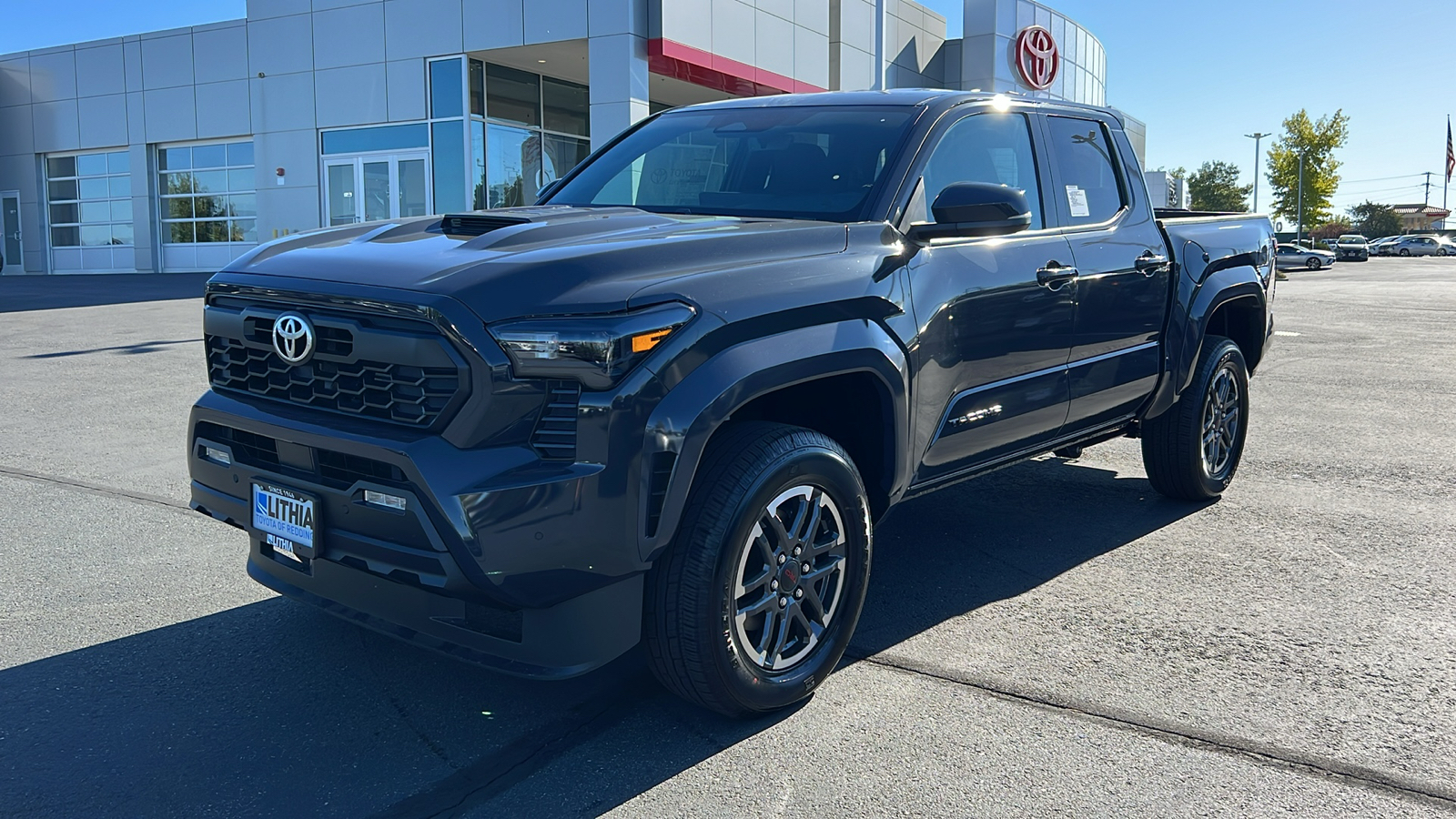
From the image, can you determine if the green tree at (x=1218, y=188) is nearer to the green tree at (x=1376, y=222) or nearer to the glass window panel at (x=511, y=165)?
the green tree at (x=1376, y=222)

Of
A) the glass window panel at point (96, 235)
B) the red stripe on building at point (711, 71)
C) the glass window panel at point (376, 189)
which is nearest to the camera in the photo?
the red stripe on building at point (711, 71)

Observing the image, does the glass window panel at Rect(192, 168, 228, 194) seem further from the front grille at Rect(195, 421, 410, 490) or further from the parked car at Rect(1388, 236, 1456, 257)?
the parked car at Rect(1388, 236, 1456, 257)

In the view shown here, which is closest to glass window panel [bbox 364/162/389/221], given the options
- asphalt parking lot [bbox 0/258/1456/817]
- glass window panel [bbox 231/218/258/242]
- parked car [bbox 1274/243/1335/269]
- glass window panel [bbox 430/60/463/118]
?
glass window panel [bbox 430/60/463/118]

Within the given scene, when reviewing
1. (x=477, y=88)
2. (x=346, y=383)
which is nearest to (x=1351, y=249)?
(x=477, y=88)

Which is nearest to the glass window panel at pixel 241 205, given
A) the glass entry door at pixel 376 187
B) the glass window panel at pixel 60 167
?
the glass entry door at pixel 376 187

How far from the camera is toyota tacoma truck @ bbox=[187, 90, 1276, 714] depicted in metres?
2.83

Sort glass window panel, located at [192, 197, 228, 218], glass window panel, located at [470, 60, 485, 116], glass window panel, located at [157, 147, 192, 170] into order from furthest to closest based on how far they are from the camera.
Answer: glass window panel, located at [157, 147, 192, 170]
glass window panel, located at [192, 197, 228, 218]
glass window panel, located at [470, 60, 485, 116]

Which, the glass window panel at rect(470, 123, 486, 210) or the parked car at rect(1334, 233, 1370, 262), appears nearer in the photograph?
the glass window panel at rect(470, 123, 486, 210)

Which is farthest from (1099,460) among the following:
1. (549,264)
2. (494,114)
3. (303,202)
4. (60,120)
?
(60,120)

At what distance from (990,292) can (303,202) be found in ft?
87.9

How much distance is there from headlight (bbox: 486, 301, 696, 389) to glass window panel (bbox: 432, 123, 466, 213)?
23.1m

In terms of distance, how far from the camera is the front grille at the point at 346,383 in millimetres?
2891

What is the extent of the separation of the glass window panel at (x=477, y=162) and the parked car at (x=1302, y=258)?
38.1 metres

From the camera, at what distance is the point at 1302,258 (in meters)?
50.4
